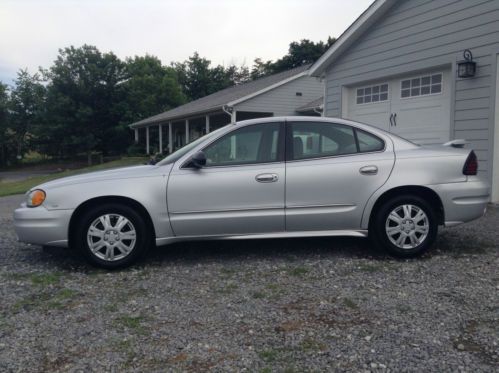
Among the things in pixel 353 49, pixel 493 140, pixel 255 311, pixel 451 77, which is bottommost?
pixel 255 311

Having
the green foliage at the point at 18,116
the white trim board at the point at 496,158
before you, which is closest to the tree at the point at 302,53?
the green foliage at the point at 18,116

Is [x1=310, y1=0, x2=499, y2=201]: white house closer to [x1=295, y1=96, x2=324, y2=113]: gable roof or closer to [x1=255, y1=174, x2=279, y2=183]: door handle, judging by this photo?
[x1=255, y1=174, x2=279, y2=183]: door handle

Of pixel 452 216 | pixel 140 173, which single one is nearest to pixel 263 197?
pixel 140 173

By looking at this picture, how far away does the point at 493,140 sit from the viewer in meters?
7.55

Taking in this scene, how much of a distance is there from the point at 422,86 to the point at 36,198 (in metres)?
7.52

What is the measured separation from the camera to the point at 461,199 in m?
4.74

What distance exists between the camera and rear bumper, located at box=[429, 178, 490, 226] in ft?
15.5

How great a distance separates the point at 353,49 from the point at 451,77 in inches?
109

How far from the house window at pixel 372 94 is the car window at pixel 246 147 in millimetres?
5727

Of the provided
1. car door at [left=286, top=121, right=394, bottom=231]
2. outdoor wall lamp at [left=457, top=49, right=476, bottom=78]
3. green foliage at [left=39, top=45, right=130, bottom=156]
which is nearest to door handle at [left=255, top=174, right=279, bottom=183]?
car door at [left=286, top=121, right=394, bottom=231]

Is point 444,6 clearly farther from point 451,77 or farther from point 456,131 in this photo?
point 456,131

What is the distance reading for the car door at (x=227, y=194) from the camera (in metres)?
4.54

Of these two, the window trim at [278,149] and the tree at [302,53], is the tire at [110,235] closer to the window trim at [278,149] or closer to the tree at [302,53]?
the window trim at [278,149]

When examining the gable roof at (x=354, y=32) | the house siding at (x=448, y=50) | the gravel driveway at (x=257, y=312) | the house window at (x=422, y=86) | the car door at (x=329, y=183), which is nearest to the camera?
the gravel driveway at (x=257, y=312)
